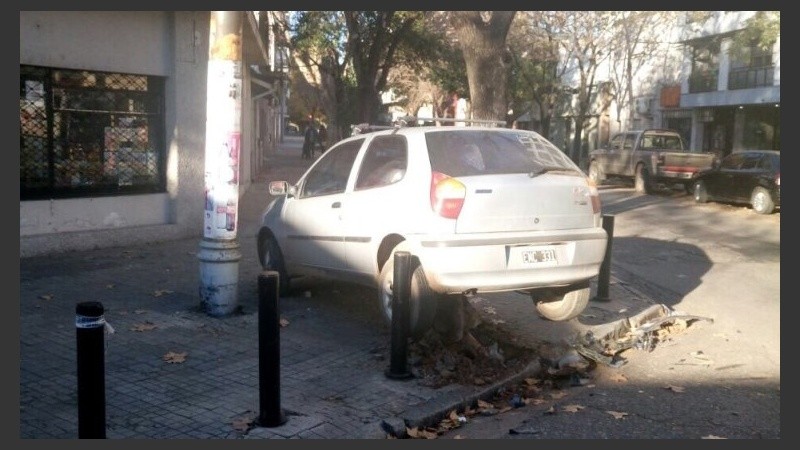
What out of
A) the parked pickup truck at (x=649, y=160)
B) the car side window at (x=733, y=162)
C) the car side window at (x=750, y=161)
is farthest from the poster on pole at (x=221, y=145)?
the parked pickup truck at (x=649, y=160)

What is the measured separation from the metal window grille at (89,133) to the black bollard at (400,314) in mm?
6635

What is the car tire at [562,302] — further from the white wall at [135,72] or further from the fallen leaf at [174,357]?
the white wall at [135,72]

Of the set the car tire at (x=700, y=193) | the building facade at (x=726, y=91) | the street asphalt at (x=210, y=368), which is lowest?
the street asphalt at (x=210, y=368)

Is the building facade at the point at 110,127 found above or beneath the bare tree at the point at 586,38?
beneath

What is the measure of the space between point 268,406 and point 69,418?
131cm

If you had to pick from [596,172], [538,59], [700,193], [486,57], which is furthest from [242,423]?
[538,59]

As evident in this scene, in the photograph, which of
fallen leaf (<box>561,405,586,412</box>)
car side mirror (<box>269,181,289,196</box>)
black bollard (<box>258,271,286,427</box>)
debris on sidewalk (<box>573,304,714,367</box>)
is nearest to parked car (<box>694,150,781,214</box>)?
debris on sidewalk (<box>573,304,714,367</box>)

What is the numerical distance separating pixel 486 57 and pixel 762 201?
29.9 ft

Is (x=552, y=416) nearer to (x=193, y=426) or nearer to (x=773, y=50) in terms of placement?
(x=193, y=426)

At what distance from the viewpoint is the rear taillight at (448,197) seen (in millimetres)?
6008

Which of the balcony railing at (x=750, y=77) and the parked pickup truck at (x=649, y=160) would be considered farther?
the balcony railing at (x=750, y=77)

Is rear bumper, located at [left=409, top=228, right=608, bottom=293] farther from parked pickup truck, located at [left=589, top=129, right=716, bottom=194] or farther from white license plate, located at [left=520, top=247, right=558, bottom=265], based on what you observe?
parked pickup truck, located at [left=589, top=129, right=716, bottom=194]

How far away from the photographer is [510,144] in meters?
6.66

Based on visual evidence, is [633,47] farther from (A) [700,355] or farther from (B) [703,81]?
(A) [700,355]
